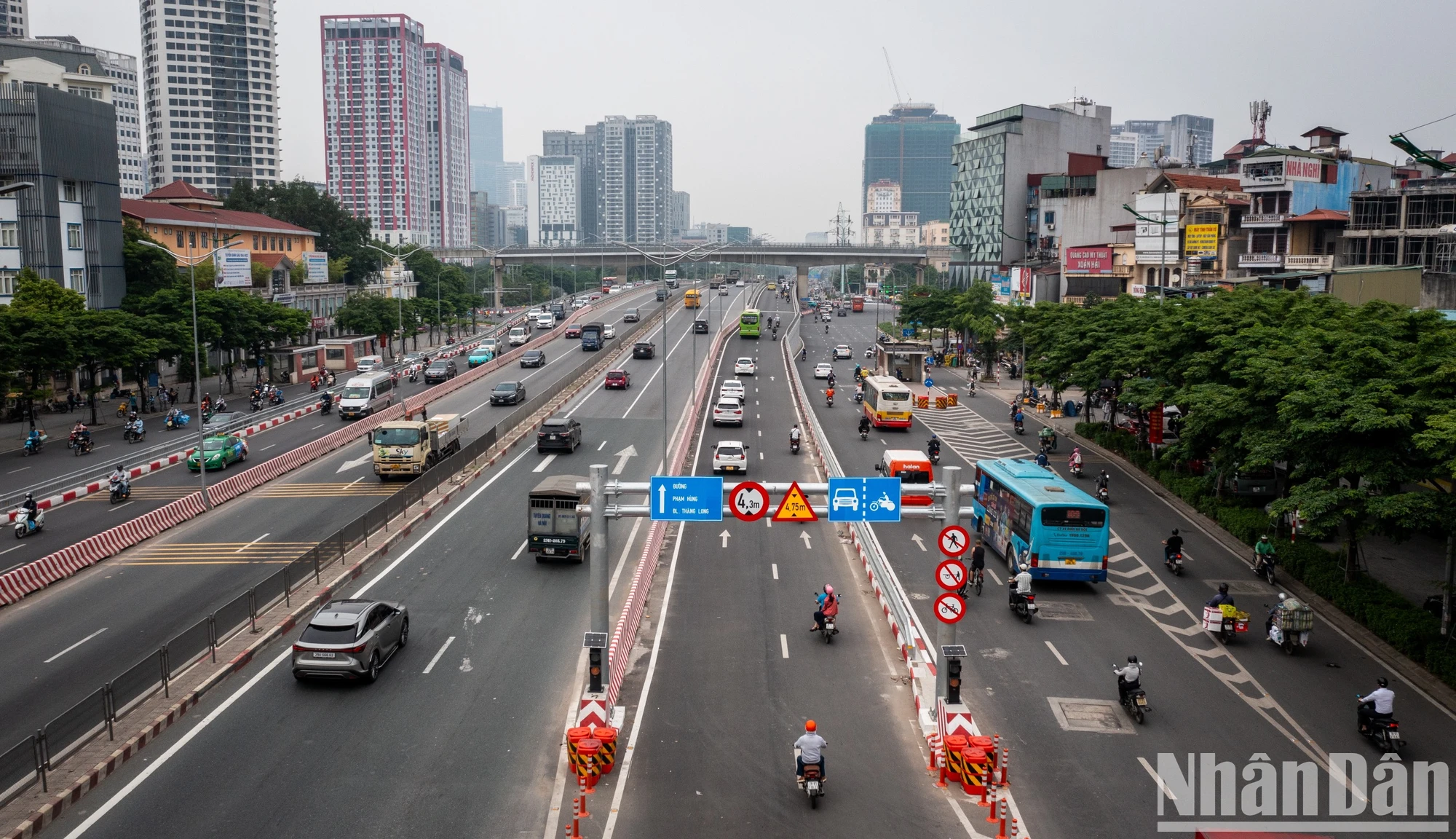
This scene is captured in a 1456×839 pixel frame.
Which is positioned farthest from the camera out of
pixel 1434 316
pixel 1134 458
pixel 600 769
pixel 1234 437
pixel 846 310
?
pixel 846 310

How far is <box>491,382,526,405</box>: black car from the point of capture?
220 ft

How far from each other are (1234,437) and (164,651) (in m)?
30.0

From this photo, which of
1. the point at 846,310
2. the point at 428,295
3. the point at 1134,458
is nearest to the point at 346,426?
the point at 1134,458

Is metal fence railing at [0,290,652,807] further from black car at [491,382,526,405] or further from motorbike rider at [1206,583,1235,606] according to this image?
black car at [491,382,526,405]

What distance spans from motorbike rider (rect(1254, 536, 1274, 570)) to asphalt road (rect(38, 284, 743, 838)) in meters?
19.3

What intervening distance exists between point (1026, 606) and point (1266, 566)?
931cm

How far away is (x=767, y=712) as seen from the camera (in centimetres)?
2222

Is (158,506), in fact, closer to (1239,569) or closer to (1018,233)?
(1239,569)

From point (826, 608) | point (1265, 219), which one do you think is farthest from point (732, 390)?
point (826, 608)

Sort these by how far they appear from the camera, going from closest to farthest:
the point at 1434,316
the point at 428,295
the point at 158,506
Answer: the point at 1434,316, the point at 158,506, the point at 428,295

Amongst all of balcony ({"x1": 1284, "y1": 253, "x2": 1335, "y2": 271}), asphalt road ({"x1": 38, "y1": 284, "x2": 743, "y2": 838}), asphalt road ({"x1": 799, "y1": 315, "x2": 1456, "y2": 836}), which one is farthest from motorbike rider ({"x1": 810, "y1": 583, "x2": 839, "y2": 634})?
balcony ({"x1": 1284, "y1": 253, "x2": 1335, "y2": 271})

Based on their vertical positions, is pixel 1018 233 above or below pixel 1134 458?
above

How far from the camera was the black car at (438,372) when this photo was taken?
255 ft

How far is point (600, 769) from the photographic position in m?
19.1
